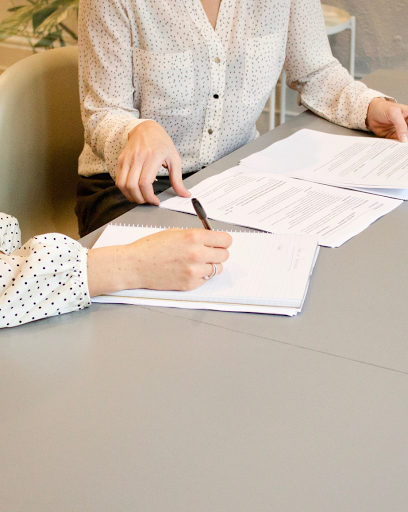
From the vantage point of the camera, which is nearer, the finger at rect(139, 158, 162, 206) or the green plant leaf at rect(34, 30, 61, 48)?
the finger at rect(139, 158, 162, 206)

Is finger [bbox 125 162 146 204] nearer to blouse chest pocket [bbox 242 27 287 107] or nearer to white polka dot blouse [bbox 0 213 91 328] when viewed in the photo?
white polka dot blouse [bbox 0 213 91 328]

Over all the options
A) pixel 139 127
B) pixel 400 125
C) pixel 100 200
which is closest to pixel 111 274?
pixel 139 127

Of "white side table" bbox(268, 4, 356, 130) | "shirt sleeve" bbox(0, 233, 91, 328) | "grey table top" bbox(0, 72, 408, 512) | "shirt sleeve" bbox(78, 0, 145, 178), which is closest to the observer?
"grey table top" bbox(0, 72, 408, 512)

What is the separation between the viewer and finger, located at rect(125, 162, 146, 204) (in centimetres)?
89

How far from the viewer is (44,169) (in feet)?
4.26

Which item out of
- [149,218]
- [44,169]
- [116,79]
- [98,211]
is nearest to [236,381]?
[149,218]

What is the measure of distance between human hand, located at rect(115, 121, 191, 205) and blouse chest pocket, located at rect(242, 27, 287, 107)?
1.28 feet

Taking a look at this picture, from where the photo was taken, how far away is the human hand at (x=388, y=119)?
1.13 metres

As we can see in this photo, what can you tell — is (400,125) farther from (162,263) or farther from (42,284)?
(42,284)

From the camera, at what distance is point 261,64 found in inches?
49.7

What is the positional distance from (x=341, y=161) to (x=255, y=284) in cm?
47

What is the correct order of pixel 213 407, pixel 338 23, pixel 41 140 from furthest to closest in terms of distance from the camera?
pixel 338 23 < pixel 41 140 < pixel 213 407

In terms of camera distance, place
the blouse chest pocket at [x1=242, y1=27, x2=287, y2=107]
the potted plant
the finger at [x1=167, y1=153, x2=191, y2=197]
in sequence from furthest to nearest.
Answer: the potted plant, the blouse chest pocket at [x1=242, y1=27, x2=287, y2=107], the finger at [x1=167, y1=153, x2=191, y2=197]

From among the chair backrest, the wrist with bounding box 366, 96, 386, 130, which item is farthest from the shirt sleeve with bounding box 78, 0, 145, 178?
the wrist with bounding box 366, 96, 386, 130
